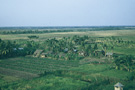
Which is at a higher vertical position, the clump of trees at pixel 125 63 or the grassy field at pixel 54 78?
the clump of trees at pixel 125 63

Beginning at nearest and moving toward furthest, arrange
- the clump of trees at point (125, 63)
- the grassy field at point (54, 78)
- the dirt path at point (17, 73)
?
the grassy field at point (54, 78) < the dirt path at point (17, 73) < the clump of trees at point (125, 63)

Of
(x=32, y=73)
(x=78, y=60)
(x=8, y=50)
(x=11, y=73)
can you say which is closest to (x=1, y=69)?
(x=11, y=73)

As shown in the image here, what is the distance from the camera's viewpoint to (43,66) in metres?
35.3

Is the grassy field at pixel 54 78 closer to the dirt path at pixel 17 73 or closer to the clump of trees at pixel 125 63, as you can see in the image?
the dirt path at pixel 17 73

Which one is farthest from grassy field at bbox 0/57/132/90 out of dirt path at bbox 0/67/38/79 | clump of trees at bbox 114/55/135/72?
clump of trees at bbox 114/55/135/72

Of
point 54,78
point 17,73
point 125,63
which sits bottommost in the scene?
point 17,73

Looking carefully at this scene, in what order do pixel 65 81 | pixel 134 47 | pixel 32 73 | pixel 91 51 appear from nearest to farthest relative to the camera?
pixel 65 81 → pixel 32 73 → pixel 91 51 → pixel 134 47

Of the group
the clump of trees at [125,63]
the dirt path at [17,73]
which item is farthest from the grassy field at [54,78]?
the clump of trees at [125,63]

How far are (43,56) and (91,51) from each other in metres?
12.6

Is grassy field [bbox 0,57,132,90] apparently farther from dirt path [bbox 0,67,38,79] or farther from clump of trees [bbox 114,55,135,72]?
clump of trees [bbox 114,55,135,72]

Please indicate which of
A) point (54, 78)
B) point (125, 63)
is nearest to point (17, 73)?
point (54, 78)

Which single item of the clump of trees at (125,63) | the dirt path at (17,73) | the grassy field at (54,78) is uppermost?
the clump of trees at (125,63)

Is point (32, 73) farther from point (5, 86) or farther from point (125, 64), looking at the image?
point (125, 64)

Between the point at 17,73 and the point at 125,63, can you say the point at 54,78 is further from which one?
the point at 125,63
